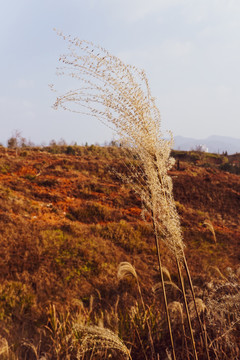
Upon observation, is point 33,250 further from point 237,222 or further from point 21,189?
point 237,222

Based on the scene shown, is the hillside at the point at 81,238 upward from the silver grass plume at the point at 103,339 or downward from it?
→ downward

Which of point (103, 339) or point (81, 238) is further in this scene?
point (81, 238)

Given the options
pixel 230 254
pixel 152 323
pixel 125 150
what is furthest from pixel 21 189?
pixel 125 150

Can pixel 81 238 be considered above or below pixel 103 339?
below

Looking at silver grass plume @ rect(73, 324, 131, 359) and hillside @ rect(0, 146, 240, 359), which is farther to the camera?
hillside @ rect(0, 146, 240, 359)

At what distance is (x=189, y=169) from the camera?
72.2 feet

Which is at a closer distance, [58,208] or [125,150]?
[125,150]

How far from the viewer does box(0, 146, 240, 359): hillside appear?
6.32 meters

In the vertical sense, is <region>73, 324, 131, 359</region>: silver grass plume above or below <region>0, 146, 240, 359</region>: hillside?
above

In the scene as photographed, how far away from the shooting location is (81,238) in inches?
376

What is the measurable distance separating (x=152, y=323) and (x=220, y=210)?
13221 millimetres

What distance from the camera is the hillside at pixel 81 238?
20.7 ft

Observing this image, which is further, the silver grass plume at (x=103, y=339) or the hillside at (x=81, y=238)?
the hillside at (x=81, y=238)

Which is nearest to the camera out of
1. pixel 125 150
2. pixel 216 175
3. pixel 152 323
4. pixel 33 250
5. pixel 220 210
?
pixel 125 150
